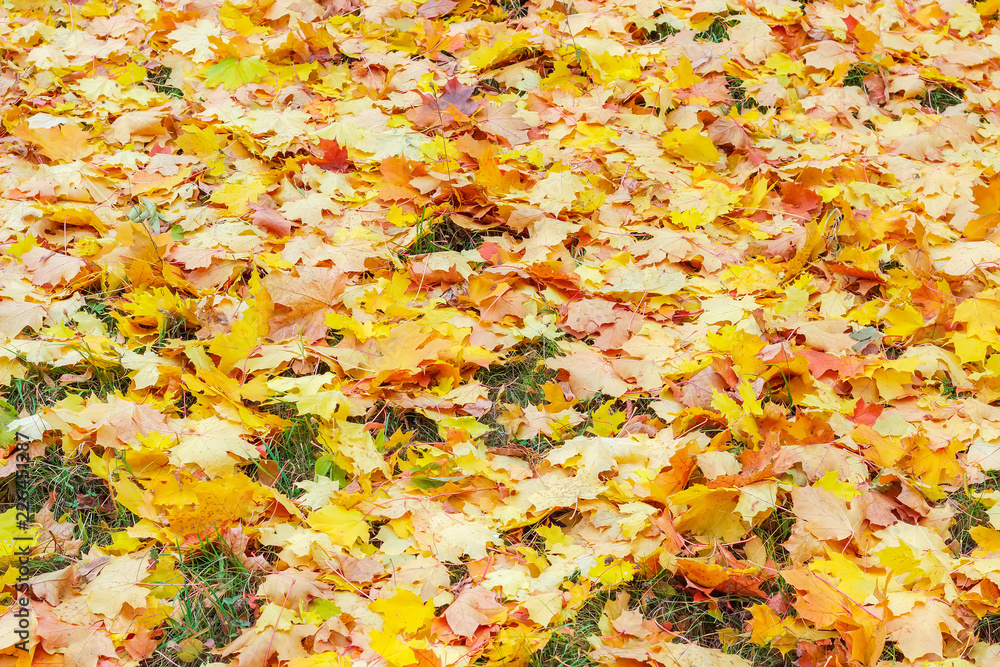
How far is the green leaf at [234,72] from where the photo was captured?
3.21 m

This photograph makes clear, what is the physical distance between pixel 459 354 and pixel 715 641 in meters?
1.01

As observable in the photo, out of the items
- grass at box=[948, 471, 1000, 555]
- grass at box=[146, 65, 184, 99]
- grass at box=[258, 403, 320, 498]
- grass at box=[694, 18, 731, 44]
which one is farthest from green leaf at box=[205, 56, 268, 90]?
grass at box=[948, 471, 1000, 555]

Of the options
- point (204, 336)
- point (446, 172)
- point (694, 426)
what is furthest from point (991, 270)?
point (204, 336)

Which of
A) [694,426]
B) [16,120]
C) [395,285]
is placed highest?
[16,120]

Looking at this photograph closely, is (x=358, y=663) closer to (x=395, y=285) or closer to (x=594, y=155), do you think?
(x=395, y=285)

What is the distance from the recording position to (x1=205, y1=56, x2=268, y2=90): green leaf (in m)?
3.21

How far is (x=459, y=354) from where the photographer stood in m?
2.27


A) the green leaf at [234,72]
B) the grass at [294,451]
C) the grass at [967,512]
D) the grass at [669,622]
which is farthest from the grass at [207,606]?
the green leaf at [234,72]

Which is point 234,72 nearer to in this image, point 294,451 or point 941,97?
point 294,451

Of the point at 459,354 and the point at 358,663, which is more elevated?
the point at 459,354

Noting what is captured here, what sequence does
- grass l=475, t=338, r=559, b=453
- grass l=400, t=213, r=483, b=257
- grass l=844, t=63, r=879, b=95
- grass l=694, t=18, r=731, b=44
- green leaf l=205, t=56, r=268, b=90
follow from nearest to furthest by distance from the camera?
grass l=475, t=338, r=559, b=453, grass l=400, t=213, r=483, b=257, green leaf l=205, t=56, r=268, b=90, grass l=844, t=63, r=879, b=95, grass l=694, t=18, r=731, b=44

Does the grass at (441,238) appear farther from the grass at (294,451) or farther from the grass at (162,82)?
the grass at (162,82)

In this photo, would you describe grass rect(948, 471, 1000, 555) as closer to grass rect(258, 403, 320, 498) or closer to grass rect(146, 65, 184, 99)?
grass rect(258, 403, 320, 498)

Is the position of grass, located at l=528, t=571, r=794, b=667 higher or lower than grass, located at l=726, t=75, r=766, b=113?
lower
